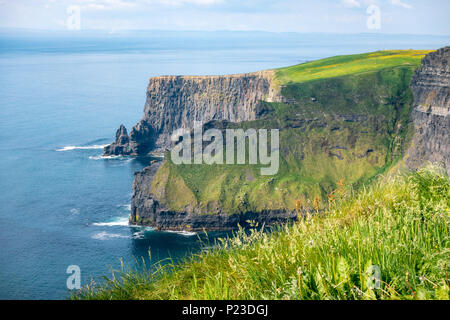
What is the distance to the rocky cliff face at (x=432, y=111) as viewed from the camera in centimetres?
10000

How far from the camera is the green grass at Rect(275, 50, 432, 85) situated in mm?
156250

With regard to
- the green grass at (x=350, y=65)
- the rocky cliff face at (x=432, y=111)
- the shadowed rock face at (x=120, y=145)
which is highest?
the green grass at (x=350, y=65)

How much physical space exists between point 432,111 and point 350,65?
71.5m

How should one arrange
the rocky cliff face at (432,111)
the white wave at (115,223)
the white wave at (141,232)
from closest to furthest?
the white wave at (141,232) → the white wave at (115,223) → the rocky cliff face at (432,111)

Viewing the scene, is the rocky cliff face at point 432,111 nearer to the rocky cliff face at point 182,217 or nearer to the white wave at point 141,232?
the rocky cliff face at point 182,217

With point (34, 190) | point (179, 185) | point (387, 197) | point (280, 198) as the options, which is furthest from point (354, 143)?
point (387, 197)

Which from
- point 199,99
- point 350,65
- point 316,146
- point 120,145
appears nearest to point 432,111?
point 316,146

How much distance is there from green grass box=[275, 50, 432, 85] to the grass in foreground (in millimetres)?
154110

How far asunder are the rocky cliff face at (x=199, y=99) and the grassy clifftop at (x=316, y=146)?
71.5ft

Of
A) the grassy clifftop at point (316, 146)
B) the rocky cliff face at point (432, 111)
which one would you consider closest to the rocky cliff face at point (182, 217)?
the grassy clifftop at point (316, 146)

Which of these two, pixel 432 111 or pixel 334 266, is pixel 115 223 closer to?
pixel 432 111

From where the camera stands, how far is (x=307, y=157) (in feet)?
398
